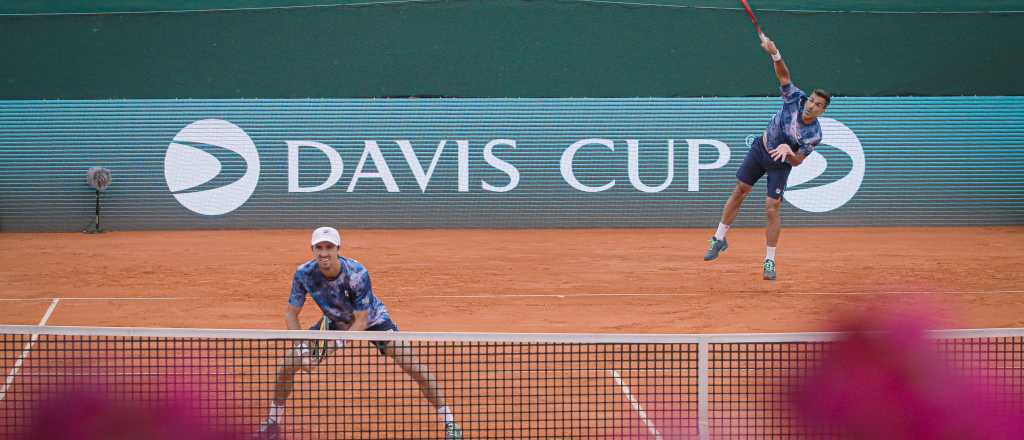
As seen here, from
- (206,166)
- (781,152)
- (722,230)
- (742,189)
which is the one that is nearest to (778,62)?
(781,152)

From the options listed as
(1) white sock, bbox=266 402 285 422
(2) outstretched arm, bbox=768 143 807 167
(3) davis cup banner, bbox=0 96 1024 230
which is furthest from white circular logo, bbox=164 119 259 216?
(1) white sock, bbox=266 402 285 422

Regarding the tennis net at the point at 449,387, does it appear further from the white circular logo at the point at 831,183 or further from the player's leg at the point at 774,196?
the white circular logo at the point at 831,183

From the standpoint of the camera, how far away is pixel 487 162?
19469mm

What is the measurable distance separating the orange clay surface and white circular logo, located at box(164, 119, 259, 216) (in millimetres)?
621

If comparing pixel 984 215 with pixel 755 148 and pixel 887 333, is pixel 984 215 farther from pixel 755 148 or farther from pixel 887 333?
pixel 887 333

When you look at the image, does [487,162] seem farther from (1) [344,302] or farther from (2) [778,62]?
(1) [344,302]

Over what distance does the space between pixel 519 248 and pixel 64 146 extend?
8701mm

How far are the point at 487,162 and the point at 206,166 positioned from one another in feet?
16.4

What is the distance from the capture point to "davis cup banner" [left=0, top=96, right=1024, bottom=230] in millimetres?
19266

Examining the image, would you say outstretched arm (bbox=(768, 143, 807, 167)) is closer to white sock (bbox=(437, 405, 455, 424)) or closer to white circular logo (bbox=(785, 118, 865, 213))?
white sock (bbox=(437, 405, 455, 424))

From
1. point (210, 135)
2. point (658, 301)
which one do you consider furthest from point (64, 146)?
point (658, 301)

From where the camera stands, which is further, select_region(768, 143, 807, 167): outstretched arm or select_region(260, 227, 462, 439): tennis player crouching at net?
select_region(768, 143, 807, 167): outstretched arm

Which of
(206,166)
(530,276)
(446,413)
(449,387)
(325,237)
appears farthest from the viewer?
(206,166)

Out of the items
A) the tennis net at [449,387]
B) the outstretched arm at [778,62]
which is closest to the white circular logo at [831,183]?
the outstretched arm at [778,62]
